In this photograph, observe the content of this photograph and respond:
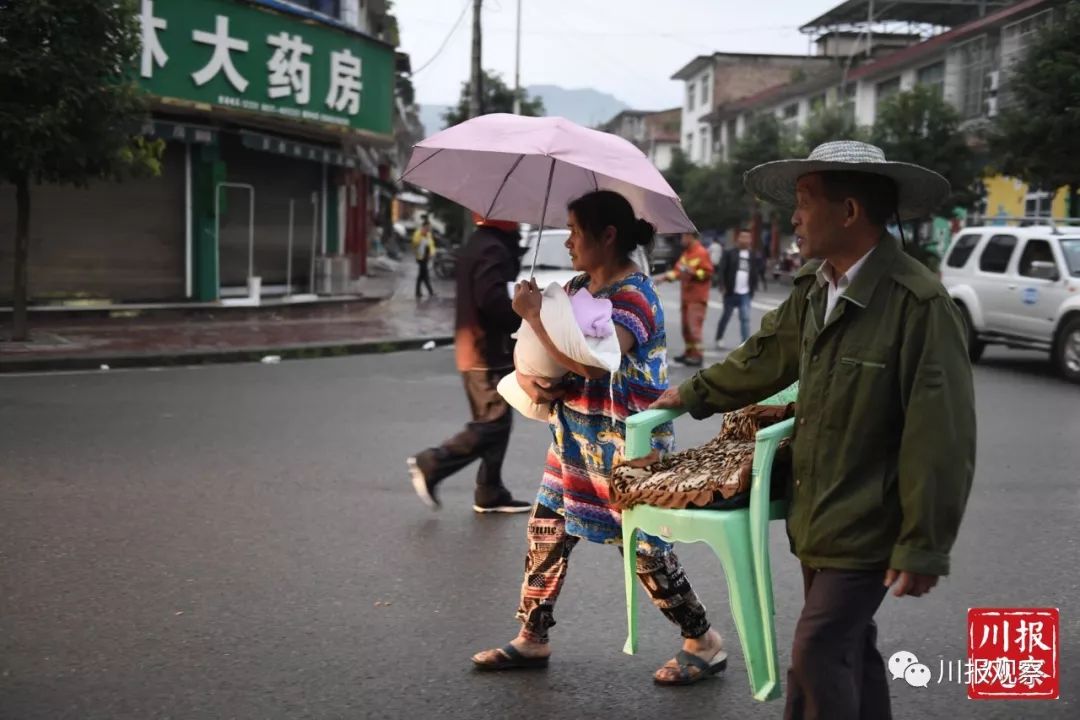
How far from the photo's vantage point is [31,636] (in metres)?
4.33

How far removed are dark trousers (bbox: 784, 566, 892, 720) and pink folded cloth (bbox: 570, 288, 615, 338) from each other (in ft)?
3.84

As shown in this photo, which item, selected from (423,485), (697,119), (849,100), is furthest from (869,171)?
(697,119)

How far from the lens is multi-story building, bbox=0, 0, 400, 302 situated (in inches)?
718

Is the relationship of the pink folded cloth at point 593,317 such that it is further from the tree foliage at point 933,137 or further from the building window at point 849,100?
the building window at point 849,100

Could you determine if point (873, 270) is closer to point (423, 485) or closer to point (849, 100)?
point (423, 485)

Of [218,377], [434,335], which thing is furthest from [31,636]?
[434,335]

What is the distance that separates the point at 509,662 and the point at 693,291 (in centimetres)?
944

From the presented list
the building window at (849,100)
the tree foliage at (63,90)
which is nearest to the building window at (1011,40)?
the building window at (849,100)

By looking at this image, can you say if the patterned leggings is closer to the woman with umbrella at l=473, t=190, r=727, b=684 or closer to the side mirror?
the woman with umbrella at l=473, t=190, r=727, b=684

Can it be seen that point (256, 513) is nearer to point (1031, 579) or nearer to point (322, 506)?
point (322, 506)

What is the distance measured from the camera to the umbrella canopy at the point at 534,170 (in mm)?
3873

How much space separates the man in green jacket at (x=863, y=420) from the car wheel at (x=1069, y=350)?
10544 mm

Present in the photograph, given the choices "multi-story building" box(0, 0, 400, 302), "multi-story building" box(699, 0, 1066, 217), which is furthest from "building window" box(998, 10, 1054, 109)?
"multi-story building" box(0, 0, 400, 302)

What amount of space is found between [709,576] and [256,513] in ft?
8.26
